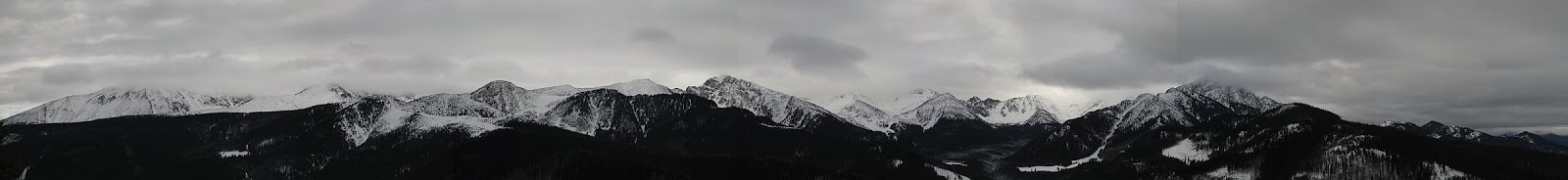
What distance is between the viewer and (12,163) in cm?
11288

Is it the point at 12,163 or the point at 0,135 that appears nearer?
the point at 0,135

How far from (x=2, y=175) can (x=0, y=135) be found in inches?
277

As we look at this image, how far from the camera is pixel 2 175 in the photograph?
110m

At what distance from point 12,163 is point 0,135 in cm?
966

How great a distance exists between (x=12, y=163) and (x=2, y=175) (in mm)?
3647
